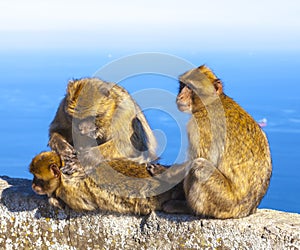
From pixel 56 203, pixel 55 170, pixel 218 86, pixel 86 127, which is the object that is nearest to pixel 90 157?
pixel 86 127

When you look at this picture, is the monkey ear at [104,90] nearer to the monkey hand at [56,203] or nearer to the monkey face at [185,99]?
the monkey face at [185,99]

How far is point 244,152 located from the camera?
3.54m

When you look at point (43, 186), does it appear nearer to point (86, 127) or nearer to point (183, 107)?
point (86, 127)

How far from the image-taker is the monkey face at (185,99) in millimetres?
3852

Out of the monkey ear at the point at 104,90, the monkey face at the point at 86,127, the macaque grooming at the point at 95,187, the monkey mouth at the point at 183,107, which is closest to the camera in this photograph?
the macaque grooming at the point at 95,187

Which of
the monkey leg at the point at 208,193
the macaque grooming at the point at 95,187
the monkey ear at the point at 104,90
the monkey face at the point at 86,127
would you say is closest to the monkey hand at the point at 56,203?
the macaque grooming at the point at 95,187

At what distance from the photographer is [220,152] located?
11.8 ft

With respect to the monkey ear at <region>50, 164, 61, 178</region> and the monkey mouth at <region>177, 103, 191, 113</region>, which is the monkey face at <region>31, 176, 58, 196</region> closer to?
the monkey ear at <region>50, 164, 61, 178</region>

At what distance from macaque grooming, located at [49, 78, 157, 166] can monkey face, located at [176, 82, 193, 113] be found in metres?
0.57

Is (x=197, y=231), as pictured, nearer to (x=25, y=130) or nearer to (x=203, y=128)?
(x=203, y=128)

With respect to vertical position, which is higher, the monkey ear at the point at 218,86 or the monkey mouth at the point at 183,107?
the monkey ear at the point at 218,86

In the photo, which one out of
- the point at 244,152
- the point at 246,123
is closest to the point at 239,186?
the point at 244,152

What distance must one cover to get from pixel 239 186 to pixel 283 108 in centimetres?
14431

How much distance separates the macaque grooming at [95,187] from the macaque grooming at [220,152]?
244mm
